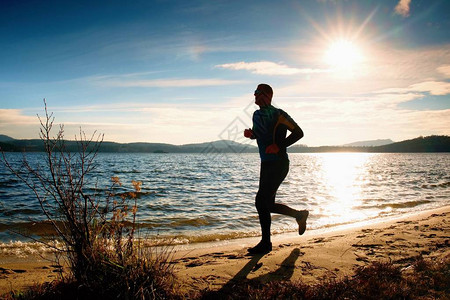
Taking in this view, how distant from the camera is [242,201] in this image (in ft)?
39.7

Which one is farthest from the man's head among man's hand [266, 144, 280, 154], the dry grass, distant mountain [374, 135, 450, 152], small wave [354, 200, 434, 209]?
distant mountain [374, 135, 450, 152]

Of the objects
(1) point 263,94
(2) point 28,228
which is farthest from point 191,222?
(1) point 263,94

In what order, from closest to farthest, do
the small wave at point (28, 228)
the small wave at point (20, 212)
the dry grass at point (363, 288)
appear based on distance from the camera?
the dry grass at point (363, 288), the small wave at point (28, 228), the small wave at point (20, 212)

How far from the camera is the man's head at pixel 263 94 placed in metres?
4.50

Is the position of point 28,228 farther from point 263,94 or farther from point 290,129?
point 290,129

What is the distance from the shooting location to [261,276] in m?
3.63

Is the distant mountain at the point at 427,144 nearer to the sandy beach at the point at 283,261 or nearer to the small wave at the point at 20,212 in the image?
the sandy beach at the point at 283,261

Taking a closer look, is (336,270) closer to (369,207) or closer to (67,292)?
(67,292)

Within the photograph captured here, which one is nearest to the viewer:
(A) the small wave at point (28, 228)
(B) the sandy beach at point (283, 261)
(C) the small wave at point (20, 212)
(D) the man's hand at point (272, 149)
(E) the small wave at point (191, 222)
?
(B) the sandy beach at point (283, 261)

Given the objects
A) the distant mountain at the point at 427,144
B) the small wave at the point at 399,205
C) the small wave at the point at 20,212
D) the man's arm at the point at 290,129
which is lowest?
the small wave at the point at 20,212

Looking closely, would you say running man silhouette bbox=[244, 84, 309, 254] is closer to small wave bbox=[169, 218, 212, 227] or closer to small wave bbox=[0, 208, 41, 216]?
small wave bbox=[169, 218, 212, 227]

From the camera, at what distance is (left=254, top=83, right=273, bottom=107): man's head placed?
4.50m

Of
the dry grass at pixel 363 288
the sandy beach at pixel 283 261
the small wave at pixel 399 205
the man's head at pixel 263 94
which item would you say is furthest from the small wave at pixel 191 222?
the small wave at pixel 399 205

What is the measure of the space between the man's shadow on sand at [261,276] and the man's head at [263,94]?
236 centimetres
